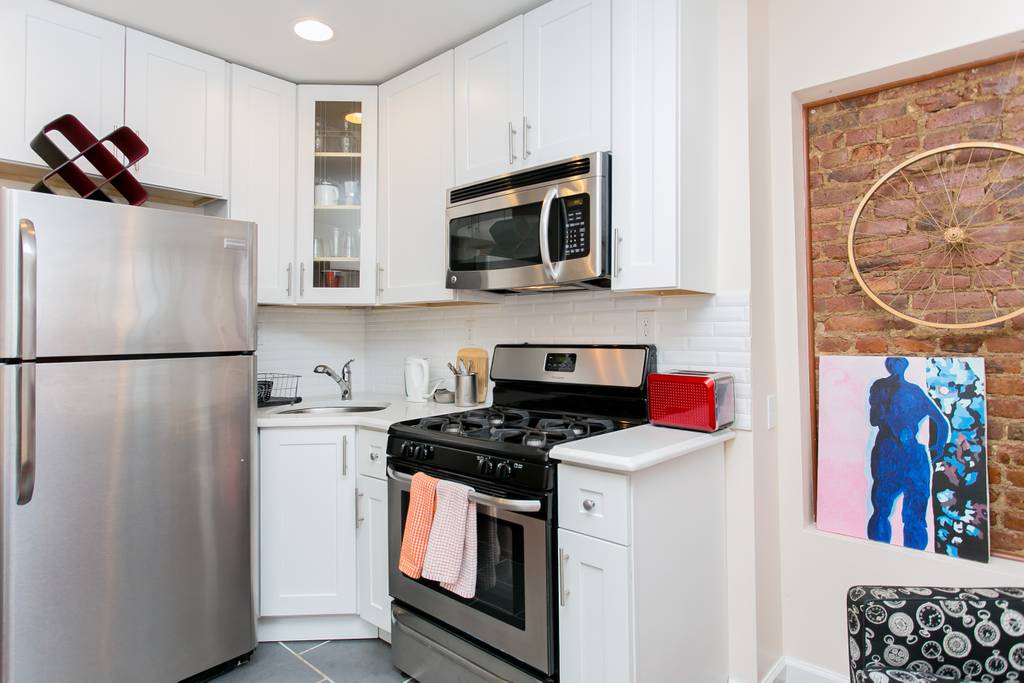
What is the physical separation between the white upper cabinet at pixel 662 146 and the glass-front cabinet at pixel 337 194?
145cm

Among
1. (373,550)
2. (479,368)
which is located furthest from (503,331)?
(373,550)

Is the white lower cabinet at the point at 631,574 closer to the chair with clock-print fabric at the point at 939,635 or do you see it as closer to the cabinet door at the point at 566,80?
the chair with clock-print fabric at the point at 939,635

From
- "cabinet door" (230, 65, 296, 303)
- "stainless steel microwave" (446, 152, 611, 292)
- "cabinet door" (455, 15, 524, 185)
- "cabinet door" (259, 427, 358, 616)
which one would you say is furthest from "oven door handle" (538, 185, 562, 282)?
"cabinet door" (230, 65, 296, 303)

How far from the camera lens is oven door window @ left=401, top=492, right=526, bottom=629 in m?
1.72

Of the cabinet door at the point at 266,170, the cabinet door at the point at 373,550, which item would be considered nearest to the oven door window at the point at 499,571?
the cabinet door at the point at 373,550

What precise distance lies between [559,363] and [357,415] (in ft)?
2.98

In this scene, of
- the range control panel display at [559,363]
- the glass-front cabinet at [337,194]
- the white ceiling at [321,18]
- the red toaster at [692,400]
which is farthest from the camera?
the glass-front cabinet at [337,194]

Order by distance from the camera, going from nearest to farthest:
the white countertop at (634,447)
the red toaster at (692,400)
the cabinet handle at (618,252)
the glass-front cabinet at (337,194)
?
the white countertop at (634,447), the red toaster at (692,400), the cabinet handle at (618,252), the glass-front cabinet at (337,194)

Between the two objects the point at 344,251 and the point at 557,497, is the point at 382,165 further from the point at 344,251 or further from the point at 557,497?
the point at 557,497

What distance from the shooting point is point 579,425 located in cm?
203

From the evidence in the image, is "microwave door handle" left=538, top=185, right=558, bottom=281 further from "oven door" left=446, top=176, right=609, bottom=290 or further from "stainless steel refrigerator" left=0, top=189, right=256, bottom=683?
"stainless steel refrigerator" left=0, top=189, right=256, bottom=683

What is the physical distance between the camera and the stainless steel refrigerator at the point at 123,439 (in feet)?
5.58

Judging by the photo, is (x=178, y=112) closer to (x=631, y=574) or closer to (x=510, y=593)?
(x=510, y=593)

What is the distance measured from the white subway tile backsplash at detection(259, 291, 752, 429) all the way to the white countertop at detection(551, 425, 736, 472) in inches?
9.6
